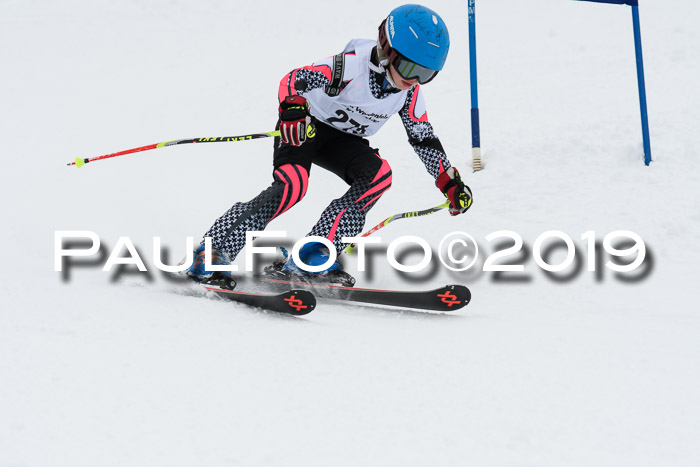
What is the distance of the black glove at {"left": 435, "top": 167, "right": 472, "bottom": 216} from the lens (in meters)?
3.81

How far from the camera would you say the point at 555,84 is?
8.04 metres

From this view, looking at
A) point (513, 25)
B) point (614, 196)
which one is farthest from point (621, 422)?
point (513, 25)

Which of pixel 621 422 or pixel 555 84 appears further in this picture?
pixel 555 84

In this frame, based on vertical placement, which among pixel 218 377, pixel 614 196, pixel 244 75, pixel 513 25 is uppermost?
pixel 513 25

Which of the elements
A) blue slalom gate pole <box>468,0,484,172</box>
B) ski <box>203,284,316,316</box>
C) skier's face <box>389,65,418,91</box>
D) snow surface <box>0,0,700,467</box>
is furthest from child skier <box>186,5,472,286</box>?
blue slalom gate pole <box>468,0,484,172</box>

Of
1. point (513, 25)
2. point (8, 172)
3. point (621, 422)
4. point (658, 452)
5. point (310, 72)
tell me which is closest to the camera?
point (658, 452)

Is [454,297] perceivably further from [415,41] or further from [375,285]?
[415,41]

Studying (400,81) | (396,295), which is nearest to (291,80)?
(400,81)

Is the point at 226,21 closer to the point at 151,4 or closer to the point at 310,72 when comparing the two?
the point at 151,4

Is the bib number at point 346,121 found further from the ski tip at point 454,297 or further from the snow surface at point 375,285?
the ski tip at point 454,297

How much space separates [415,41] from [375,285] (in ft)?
4.90

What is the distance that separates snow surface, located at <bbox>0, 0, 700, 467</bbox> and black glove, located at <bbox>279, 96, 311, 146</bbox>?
0.88 m

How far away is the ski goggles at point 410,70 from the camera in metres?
3.32

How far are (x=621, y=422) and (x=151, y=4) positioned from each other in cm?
1276
